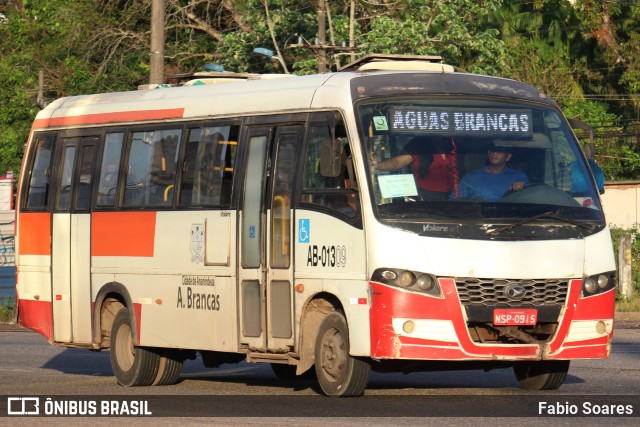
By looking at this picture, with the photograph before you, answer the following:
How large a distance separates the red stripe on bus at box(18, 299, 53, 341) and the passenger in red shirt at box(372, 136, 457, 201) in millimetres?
6164

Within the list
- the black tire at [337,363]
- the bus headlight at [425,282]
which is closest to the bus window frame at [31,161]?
the black tire at [337,363]

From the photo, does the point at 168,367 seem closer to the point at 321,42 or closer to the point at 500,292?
the point at 500,292

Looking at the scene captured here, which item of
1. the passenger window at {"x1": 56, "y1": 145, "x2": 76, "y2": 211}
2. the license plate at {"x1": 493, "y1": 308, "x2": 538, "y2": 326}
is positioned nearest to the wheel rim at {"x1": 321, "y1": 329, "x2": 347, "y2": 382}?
the license plate at {"x1": 493, "y1": 308, "x2": 538, "y2": 326}

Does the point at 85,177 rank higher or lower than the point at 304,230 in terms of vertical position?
higher

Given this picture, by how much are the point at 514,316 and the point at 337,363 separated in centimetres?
165

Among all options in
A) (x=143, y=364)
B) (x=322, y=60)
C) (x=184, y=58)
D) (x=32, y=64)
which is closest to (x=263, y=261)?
(x=143, y=364)

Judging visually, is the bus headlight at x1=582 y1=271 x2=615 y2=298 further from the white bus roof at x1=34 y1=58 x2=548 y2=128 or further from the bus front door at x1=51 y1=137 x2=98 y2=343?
the bus front door at x1=51 y1=137 x2=98 y2=343

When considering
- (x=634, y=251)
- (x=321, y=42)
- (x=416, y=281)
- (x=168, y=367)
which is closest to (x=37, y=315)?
(x=168, y=367)

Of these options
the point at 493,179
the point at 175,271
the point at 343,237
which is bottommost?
the point at 175,271

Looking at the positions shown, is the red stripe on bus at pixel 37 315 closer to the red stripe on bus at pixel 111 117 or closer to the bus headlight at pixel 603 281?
the red stripe on bus at pixel 111 117

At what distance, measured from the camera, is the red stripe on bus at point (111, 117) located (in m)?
16.1

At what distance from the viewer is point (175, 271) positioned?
15.6 meters

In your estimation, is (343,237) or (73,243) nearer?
(343,237)

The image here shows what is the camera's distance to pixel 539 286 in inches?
506
